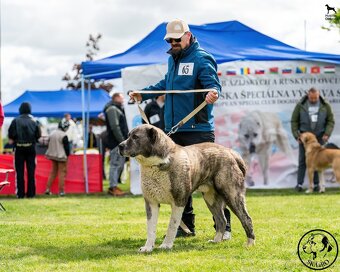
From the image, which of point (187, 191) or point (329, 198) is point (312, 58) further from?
point (187, 191)

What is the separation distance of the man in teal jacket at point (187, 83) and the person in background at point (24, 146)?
6.69m

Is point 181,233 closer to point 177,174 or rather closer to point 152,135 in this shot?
point 177,174

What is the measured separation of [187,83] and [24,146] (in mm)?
7110

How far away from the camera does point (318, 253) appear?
5.93 m

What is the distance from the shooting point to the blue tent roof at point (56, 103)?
82.7ft

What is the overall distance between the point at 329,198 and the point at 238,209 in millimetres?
5781

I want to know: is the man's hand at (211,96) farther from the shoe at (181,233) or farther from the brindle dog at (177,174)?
the shoe at (181,233)

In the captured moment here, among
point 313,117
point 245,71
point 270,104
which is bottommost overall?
point 313,117

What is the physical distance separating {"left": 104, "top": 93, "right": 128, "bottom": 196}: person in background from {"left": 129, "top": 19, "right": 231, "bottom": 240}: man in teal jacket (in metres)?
6.30

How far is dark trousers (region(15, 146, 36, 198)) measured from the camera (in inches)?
534

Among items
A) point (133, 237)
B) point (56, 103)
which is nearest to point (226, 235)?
point (133, 237)

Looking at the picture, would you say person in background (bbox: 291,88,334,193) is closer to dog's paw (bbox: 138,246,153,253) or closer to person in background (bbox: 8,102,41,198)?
person in background (bbox: 8,102,41,198)

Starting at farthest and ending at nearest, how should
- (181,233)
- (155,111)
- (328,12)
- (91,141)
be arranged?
(91,141) < (155,111) < (181,233) < (328,12)

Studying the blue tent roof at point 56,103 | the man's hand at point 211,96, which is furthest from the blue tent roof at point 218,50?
the blue tent roof at point 56,103
